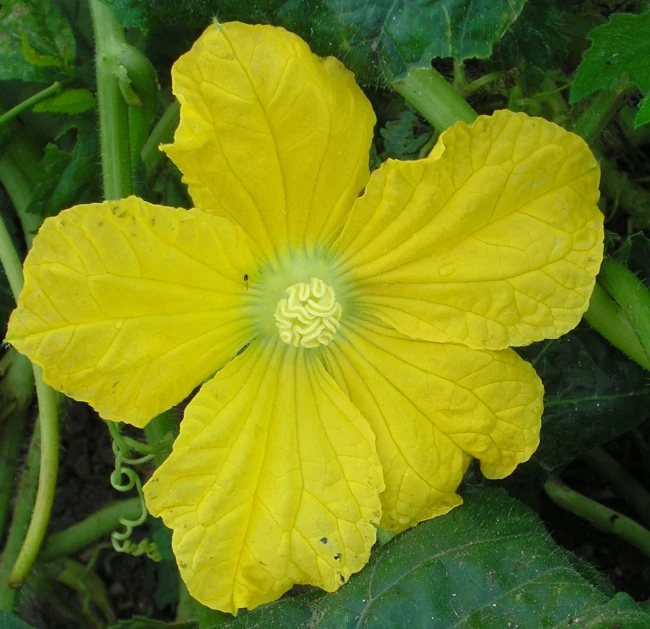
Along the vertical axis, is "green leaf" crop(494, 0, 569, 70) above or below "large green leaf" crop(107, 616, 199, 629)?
above

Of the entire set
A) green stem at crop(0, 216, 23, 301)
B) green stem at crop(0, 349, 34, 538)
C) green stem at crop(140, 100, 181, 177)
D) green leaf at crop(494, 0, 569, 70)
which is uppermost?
green leaf at crop(494, 0, 569, 70)

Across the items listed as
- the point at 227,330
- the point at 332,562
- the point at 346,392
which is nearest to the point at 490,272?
the point at 346,392

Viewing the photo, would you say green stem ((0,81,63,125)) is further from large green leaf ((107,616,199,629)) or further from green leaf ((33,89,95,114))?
large green leaf ((107,616,199,629))

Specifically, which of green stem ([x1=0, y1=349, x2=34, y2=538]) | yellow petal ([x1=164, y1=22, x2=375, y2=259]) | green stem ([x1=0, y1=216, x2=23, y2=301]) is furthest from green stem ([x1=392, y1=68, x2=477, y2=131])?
green stem ([x1=0, y1=349, x2=34, y2=538])

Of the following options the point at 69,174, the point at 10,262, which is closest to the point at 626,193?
the point at 69,174

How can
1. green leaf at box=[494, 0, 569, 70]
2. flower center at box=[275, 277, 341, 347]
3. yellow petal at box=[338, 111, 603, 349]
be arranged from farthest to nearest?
green leaf at box=[494, 0, 569, 70]
flower center at box=[275, 277, 341, 347]
yellow petal at box=[338, 111, 603, 349]

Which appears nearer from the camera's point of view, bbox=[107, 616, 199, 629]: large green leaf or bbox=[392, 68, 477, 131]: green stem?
bbox=[392, 68, 477, 131]: green stem

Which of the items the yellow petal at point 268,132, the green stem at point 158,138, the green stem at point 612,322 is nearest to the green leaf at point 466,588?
the green stem at point 612,322
